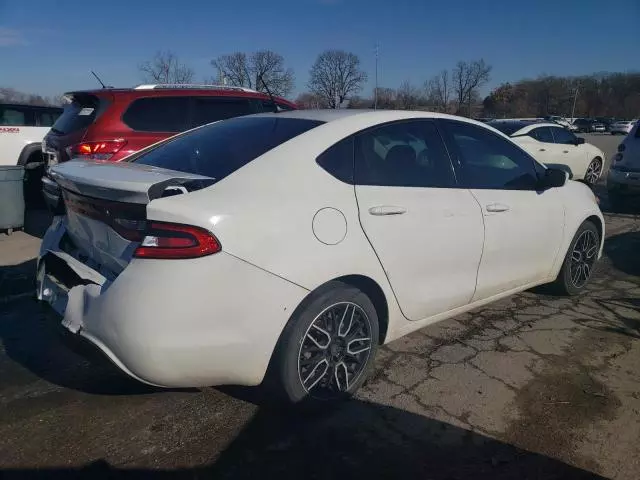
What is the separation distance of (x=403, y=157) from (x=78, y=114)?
178 inches

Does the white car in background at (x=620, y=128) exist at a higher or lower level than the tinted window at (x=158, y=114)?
lower

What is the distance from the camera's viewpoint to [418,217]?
3.02 metres

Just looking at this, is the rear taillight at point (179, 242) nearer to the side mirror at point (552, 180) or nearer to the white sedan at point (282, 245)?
the white sedan at point (282, 245)

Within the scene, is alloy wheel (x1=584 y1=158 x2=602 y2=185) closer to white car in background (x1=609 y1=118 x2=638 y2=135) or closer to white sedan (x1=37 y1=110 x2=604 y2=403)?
white sedan (x1=37 y1=110 x2=604 y2=403)

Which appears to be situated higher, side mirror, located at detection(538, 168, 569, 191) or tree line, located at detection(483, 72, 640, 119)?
tree line, located at detection(483, 72, 640, 119)

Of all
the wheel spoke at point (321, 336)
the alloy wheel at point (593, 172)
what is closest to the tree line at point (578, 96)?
the alloy wheel at point (593, 172)

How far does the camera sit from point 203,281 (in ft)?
7.34

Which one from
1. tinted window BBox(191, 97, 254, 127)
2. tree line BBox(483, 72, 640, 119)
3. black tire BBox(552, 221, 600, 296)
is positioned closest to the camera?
black tire BBox(552, 221, 600, 296)

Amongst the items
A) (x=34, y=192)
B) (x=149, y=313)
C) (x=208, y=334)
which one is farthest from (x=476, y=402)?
(x=34, y=192)

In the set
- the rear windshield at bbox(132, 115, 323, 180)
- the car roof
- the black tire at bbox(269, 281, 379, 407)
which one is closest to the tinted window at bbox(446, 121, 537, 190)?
the rear windshield at bbox(132, 115, 323, 180)

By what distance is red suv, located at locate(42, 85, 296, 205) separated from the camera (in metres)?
5.78

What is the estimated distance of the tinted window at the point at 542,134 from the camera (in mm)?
11391

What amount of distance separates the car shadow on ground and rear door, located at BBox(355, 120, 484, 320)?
0.71m

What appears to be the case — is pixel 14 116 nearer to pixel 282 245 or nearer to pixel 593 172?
pixel 282 245
